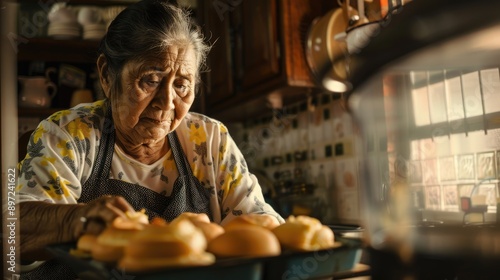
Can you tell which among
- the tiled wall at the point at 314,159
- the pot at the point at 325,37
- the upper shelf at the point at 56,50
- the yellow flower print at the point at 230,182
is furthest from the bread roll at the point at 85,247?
the upper shelf at the point at 56,50

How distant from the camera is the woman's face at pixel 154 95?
914mm

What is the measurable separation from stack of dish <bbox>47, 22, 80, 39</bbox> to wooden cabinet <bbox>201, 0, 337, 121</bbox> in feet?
2.10

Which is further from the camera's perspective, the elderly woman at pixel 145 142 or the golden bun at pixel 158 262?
the elderly woman at pixel 145 142

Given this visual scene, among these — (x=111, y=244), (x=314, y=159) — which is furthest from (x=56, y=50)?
(x=111, y=244)

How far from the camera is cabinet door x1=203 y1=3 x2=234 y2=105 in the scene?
216cm

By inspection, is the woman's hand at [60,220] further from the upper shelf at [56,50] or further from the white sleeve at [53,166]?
the upper shelf at [56,50]

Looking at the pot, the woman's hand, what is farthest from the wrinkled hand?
the pot

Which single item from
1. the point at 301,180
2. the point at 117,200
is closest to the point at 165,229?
the point at 117,200

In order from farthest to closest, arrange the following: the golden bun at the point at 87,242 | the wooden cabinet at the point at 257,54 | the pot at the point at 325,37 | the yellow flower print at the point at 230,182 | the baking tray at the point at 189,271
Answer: the wooden cabinet at the point at 257,54, the pot at the point at 325,37, the yellow flower print at the point at 230,182, the golden bun at the point at 87,242, the baking tray at the point at 189,271

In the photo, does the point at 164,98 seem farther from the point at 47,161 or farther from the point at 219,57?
the point at 219,57

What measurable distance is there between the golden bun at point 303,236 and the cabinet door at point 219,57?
1.66 m

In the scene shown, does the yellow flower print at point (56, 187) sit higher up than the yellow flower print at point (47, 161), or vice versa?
the yellow flower print at point (47, 161)

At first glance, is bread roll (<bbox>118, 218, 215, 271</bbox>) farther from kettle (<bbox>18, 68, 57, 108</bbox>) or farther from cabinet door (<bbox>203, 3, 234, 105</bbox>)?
kettle (<bbox>18, 68, 57, 108</bbox>)

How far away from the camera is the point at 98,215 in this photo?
1.74 feet
